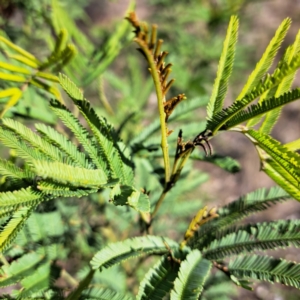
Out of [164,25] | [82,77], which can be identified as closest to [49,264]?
[82,77]

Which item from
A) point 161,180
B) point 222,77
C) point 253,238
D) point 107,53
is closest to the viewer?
point 222,77

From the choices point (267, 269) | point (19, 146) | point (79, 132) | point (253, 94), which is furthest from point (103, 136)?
point (267, 269)

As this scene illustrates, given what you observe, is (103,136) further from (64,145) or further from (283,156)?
(283,156)

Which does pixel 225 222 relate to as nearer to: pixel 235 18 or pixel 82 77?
pixel 235 18

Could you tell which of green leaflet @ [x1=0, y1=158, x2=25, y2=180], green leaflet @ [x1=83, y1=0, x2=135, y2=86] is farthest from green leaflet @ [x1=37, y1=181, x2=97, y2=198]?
green leaflet @ [x1=83, y1=0, x2=135, y2=86]

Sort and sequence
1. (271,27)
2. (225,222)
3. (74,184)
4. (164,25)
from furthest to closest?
(271,27), (164,25), (225,222), (74,184)

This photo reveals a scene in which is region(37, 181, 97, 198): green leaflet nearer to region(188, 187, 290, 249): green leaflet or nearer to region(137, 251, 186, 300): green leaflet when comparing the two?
region(137, 251, 186, 300): green leaflet

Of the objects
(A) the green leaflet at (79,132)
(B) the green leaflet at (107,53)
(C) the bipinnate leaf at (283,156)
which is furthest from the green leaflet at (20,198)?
(B) the green leaflet at (107,53)

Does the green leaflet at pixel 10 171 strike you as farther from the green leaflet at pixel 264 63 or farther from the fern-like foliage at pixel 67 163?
the green leaflet at pixel 264 63
